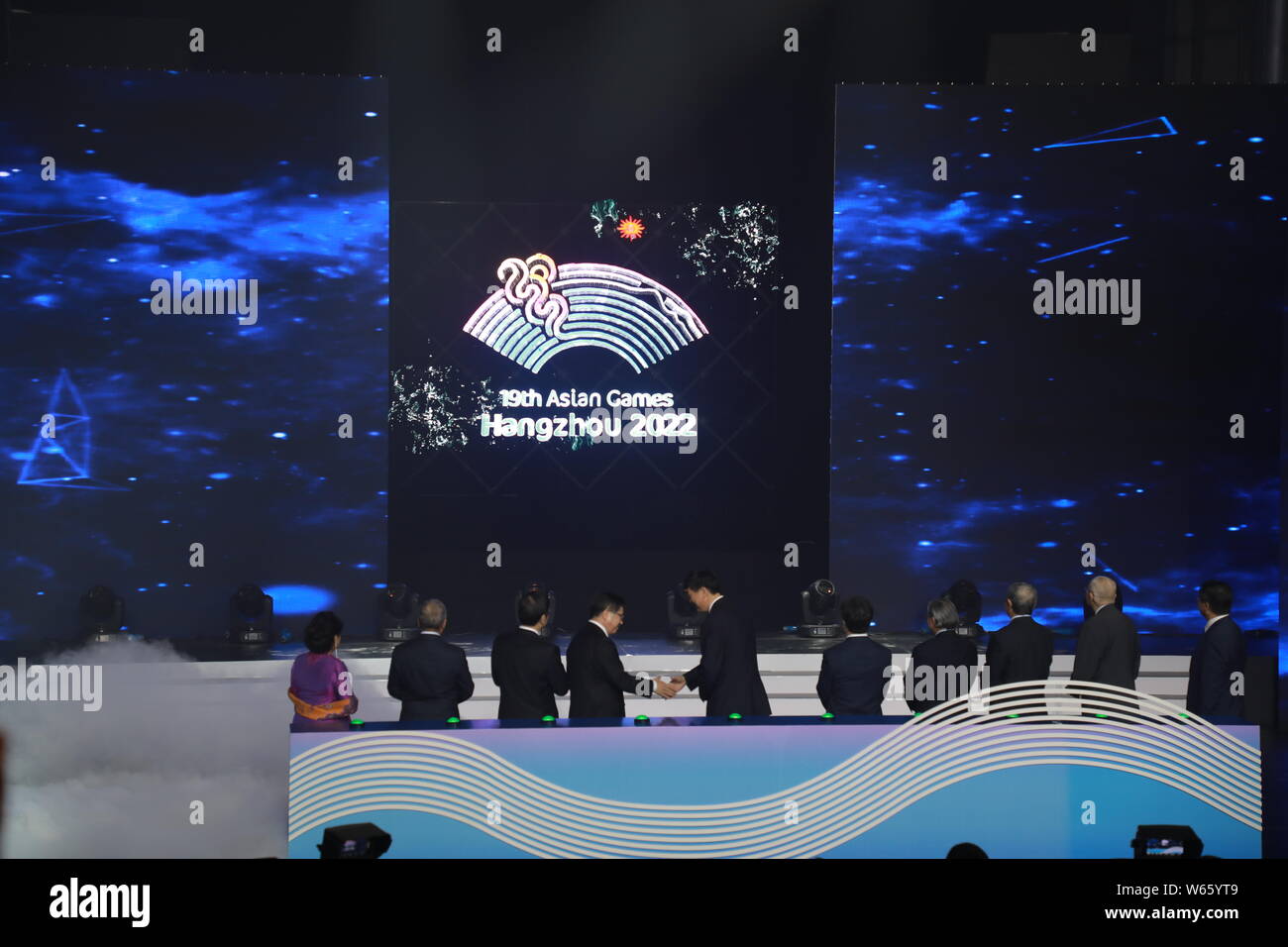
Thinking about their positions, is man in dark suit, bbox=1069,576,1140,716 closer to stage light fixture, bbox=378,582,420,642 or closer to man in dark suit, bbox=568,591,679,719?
Answer: man in dark suit, bbox=568,591,679,719

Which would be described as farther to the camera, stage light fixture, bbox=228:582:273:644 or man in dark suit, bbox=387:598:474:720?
stage light fixture, bbox=228:582:273:644

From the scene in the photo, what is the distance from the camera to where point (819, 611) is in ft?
30.9

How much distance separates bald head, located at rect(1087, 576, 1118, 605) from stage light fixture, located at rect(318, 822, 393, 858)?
3762 millimetres

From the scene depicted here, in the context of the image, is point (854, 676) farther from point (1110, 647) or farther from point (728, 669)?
point (1110, 647)

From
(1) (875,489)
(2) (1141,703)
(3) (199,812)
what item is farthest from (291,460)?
(2) (1141,703)

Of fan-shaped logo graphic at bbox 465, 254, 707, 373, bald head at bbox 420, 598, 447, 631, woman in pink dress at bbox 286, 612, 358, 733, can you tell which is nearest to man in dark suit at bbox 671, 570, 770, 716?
bald head at bbox 420, 598, 447, 631

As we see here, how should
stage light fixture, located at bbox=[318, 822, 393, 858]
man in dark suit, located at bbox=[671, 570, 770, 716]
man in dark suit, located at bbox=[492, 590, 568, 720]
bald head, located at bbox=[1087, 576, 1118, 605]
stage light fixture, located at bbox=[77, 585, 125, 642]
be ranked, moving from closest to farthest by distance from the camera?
1. stage light fixture, located at bbox=[318, 822, 393, 858]
2. man in dark suit, located at bbox=[492, 590, 568, 720]
3. man in dark suit, located at bbox=[671, 570, 770, 716]
4. bald head, located at bbox=[1087, 576, 1118, 605]
5. stage light fixture, located at bbox=[77, 585, 125, 642]

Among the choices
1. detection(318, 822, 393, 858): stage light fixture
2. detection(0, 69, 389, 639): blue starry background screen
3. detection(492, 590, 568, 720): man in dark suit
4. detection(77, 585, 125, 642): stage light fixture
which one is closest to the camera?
detection(318, 822, 393, 858): stage light fixture

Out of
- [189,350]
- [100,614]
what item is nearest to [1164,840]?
[100,614]

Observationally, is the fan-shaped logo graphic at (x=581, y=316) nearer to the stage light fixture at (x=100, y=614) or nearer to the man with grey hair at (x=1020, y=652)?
the stage light fixture at (x=100, y=614)

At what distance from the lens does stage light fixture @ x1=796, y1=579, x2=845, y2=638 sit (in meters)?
9.37

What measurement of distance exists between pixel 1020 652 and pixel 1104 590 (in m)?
0.53

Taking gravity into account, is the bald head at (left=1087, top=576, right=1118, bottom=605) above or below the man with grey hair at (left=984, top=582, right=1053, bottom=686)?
above

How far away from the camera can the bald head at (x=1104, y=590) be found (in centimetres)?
614
